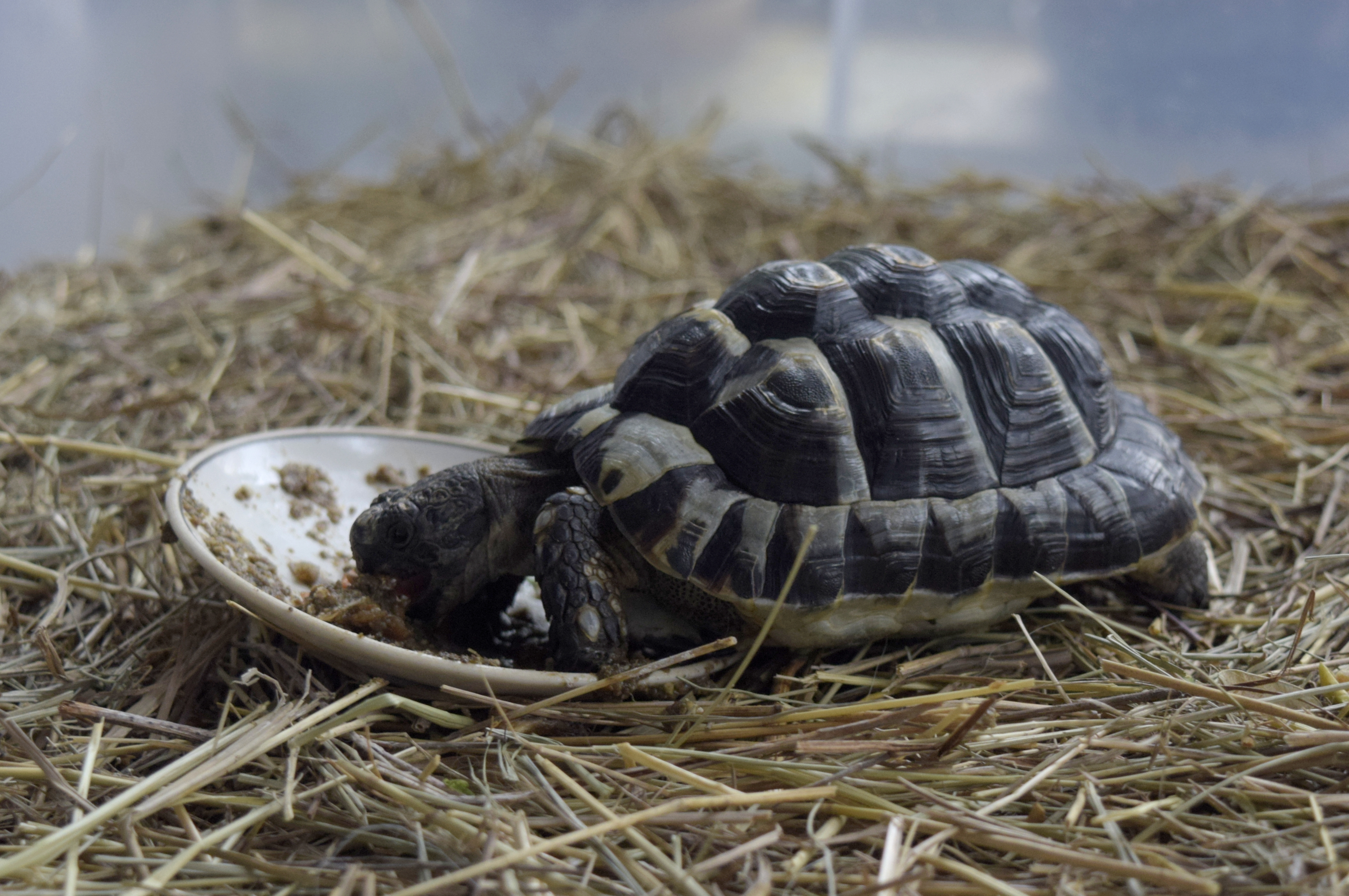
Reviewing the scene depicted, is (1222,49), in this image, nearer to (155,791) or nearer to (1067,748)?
(1067,748)

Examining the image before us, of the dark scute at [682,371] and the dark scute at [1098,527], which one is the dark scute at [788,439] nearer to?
the dark scute at [682,371]

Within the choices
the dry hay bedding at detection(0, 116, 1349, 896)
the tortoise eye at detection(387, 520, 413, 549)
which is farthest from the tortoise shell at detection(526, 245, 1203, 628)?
the tortoise eye at detection(387, 520, 413, 549)

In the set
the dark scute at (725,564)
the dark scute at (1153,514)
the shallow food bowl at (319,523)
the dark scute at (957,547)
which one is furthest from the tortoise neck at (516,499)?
the dark scute at (1153,514)

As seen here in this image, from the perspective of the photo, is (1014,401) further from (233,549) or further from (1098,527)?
(233,549)

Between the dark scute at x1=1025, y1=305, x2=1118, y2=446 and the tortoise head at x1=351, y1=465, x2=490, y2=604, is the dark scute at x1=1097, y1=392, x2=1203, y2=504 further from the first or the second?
the tortoise head at x1=351, y1=465, x2=490, y2=604

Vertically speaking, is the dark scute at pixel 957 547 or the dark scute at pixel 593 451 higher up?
the dark scute at pixel 593 451

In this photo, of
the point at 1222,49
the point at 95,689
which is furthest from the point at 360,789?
the point at 1222,49

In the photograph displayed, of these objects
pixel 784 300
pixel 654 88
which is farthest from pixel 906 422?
pixel 654 88

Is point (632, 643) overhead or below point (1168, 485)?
below
